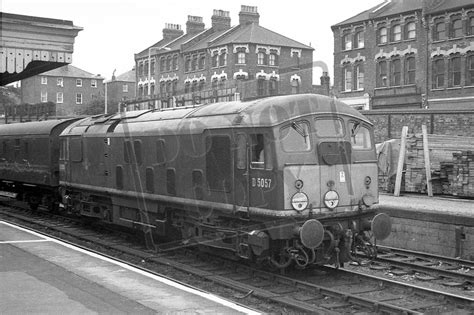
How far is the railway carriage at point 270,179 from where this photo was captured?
9.44 meters

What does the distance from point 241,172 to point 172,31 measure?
54.9 meters

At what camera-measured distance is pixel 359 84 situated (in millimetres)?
44375

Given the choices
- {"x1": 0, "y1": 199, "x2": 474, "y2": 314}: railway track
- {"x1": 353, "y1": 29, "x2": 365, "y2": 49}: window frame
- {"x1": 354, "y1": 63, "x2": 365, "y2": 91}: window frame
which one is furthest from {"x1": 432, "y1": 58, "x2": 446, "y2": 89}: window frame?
{"x1": 0, "y1": 199, "x2": 474, "y2": 314}: railway track

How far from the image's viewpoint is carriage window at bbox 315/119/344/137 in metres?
9.97

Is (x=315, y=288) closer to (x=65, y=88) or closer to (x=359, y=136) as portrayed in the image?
(x=359, y=136)

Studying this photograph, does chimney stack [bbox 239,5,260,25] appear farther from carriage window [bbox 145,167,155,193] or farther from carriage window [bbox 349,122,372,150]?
carriage window [bbox 349,122,372,150]

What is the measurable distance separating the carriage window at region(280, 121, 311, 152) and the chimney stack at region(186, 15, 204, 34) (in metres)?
51.1

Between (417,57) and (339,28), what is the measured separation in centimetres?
763

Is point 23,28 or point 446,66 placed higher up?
point 446,66

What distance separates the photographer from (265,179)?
948cm

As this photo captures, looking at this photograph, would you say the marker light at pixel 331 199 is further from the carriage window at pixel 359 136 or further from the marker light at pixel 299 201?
the carriage window at pixel 359 136

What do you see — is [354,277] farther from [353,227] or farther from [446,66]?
[446,66]

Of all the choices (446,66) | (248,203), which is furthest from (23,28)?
(446,66)

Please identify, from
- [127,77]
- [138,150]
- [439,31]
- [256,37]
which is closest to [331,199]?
[138,150]
